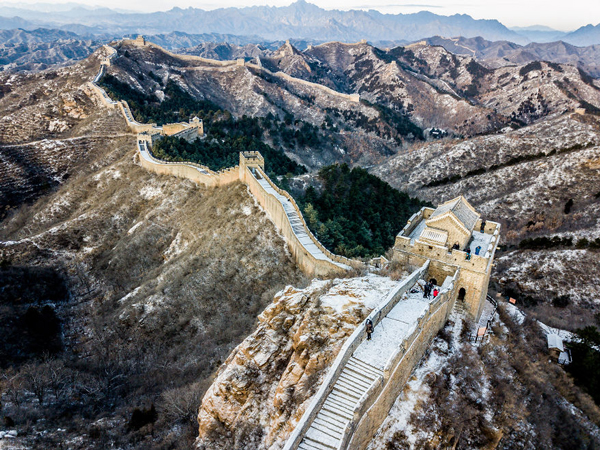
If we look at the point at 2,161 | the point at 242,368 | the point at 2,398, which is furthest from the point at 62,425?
the point at 2,161

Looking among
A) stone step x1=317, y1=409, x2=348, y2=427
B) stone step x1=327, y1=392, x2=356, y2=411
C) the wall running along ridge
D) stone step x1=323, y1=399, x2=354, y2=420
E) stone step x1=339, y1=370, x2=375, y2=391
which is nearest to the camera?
stone step x1=317, y1=409, x2=348, y2=427

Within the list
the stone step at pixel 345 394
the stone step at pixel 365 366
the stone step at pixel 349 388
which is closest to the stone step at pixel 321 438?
the stone step at pixel 345 394

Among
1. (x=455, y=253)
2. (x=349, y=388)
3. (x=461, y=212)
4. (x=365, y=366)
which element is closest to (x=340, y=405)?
(x=349, y=388)

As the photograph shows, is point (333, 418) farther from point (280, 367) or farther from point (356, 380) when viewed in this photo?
point (280, 367)

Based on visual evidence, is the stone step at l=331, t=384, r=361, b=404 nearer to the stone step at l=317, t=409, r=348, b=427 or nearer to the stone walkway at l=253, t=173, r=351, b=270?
the stone step at l=317, t=409, r=348, b=427

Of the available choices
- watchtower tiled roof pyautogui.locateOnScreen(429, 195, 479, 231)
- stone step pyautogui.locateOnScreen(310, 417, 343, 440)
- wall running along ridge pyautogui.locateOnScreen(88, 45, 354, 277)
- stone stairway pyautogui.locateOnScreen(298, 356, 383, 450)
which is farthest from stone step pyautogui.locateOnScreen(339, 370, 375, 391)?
watchtower tiled roof pyautogui.locateOnScreen(429, 195, 479, 231)

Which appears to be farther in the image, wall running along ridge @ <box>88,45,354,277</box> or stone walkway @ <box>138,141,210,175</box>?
stone walkway @ <box>138,141,210,175</box>
